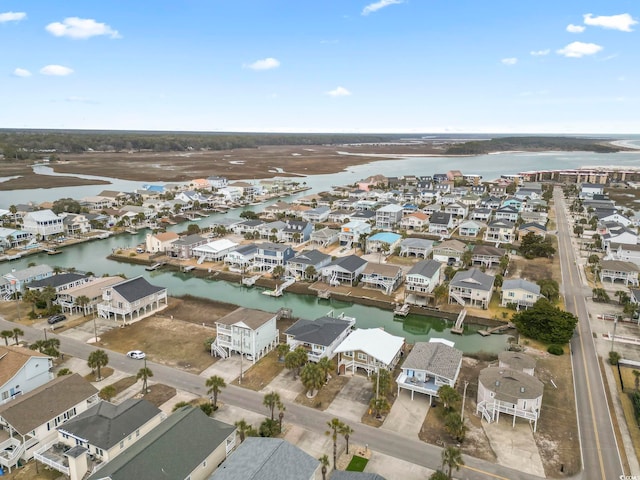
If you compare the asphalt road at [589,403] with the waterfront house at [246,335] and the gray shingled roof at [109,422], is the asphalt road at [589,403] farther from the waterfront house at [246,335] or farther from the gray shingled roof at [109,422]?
the gray shingled roof at [109,422]

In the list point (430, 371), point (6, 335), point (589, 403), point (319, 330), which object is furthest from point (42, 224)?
point (589, 403)

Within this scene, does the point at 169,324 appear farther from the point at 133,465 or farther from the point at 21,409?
the point at 133,465

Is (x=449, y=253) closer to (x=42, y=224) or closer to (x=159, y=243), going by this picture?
(x=159, y=243)

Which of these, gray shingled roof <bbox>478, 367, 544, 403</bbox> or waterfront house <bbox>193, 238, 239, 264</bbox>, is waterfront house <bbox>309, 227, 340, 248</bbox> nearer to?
waterfront house <bbox>193, 238, 239, 264</bbox>

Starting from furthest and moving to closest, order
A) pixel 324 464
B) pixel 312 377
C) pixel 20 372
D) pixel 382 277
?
pixel 382 277 < pixel 312 377 < pixel 20 372 < pixel 324 464

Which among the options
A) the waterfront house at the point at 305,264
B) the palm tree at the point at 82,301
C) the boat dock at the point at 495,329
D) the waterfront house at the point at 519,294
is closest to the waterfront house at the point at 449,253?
the waterfront house at the point at 519,294
